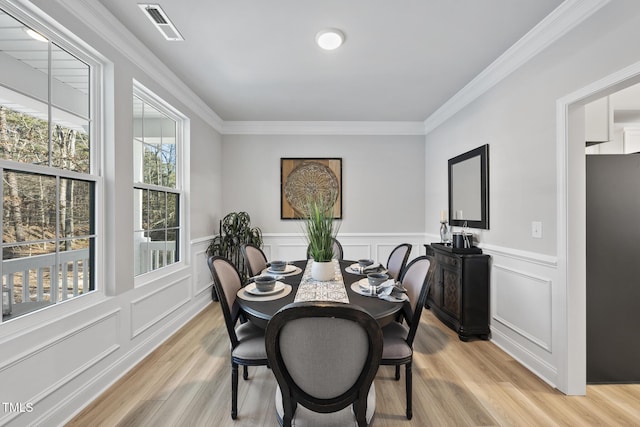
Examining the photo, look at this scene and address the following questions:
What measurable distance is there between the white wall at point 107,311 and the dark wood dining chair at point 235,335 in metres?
0.91

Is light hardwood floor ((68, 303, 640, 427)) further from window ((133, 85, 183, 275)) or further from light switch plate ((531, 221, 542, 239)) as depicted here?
light switch plate ((531, 221, 542, 239))

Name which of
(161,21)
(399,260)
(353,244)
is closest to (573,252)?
(399,260)

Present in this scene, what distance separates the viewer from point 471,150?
3.20m

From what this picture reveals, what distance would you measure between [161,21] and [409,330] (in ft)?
9.10

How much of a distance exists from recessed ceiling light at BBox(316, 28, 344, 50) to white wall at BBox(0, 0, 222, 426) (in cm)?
151

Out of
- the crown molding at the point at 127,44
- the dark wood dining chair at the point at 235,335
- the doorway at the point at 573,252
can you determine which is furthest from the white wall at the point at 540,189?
the crown molding at the point at 127,44

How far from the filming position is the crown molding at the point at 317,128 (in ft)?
14.6

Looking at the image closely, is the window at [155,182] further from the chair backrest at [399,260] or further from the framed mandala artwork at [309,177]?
the chair backrest at [399,260]

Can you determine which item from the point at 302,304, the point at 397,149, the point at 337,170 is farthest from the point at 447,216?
the point at 302,304

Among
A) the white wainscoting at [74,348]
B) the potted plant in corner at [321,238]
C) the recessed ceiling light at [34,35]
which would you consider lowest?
the white wainscoting at [74,348]

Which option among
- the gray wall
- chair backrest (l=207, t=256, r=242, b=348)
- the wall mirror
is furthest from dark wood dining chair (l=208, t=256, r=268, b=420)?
the gray wall

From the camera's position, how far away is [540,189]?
2.25 m

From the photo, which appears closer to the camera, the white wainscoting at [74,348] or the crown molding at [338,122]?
the white wainscoting at [74,348]

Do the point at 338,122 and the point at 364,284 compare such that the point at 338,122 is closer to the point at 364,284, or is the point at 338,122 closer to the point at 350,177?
the point at 350,177
